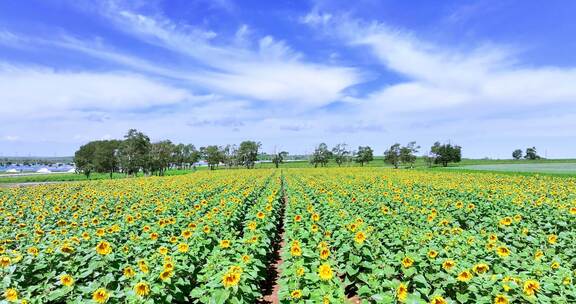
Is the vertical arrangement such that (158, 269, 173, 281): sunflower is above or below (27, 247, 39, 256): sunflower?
below

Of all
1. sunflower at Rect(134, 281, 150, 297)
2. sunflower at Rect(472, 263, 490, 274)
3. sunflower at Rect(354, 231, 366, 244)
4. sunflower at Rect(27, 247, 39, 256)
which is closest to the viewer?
sunflower at Rect(134, 281, 150, 297)

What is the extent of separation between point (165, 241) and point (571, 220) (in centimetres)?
980

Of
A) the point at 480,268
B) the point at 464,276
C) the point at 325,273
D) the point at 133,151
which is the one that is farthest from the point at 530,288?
the point at 133,151

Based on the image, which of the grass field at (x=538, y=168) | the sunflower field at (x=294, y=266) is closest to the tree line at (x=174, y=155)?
the grass field at (x=538, y=168)

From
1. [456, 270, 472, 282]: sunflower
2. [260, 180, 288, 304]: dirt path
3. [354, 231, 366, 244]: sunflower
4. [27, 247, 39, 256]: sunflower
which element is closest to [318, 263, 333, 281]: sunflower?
[456, 270, 472, 282]: sunflower

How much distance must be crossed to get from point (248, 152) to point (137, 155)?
137 ft

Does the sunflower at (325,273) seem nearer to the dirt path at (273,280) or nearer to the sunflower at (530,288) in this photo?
the dirt path at (273,280)

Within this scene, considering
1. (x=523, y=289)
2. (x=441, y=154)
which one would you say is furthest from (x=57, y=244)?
(x=441, y=154)

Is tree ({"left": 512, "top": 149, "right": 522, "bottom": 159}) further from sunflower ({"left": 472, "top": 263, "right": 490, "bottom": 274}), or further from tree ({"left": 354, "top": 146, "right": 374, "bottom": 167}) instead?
sunflower ({"left": 472, "top": 263, "right": 490, "bottom": 274})

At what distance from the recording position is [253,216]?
938cm

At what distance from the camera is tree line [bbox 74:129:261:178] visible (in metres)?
66.2

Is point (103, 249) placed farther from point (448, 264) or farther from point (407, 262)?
point (448, 264)

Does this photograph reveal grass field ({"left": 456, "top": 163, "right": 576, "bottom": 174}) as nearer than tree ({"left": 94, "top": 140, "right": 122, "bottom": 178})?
Yes

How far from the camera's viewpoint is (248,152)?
10425cm
